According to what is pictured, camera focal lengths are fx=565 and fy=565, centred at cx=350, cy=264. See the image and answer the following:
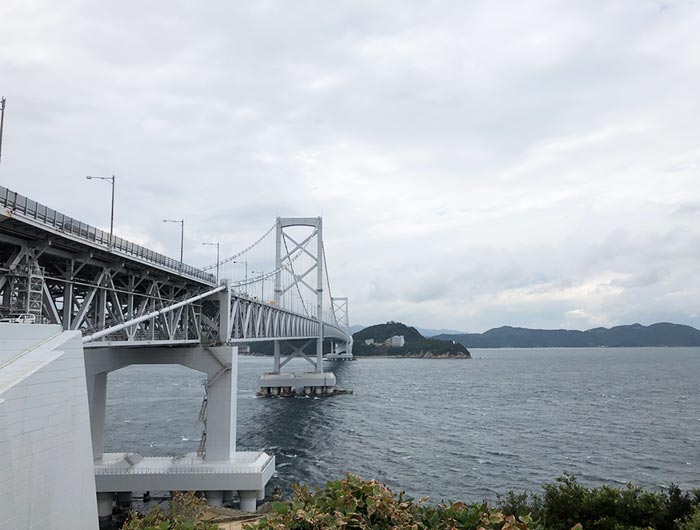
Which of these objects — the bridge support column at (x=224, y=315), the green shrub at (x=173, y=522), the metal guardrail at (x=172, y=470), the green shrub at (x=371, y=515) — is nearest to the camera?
the green shrub at (x=371, y=515)

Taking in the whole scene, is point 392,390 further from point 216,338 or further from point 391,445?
point 216,338

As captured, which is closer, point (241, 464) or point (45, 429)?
point (45, 429)

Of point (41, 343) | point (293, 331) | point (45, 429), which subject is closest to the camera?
point (45, 429)

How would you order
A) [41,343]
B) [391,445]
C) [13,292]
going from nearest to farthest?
[41,343] < [13,292] < [391,445]

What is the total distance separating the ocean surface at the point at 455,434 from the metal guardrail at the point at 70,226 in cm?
1837

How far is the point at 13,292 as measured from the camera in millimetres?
17578

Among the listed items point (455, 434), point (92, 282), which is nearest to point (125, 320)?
point (92, 282)

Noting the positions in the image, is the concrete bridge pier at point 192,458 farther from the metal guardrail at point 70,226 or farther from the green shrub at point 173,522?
the green shrub at point 173,522

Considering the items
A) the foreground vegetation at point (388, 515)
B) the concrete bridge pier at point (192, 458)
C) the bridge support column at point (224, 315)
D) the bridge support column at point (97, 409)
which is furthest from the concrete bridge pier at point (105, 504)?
the foreground vegetation at point (388, 515)

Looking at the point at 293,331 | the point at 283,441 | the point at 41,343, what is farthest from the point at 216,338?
the point at 293,331

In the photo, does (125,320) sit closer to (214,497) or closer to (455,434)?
(214,497)

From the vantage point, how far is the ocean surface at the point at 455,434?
38.1 m

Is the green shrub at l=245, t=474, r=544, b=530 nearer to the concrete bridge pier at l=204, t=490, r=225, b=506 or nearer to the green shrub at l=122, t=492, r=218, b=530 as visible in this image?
the green shrub at l=122, t=492, r=218, b=530

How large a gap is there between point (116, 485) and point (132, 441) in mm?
20600
